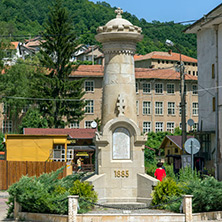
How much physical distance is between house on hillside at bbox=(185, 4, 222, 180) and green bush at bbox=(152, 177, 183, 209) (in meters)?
21.9

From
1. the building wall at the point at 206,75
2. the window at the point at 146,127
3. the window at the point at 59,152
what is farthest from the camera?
the window at the point at 146,127

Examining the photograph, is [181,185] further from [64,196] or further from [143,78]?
[143,78]

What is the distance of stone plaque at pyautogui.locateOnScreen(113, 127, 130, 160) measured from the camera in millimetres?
20406

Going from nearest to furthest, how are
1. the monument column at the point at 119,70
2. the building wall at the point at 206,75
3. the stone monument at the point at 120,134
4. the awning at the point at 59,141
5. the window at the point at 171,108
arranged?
1. the stone monument at the point at 120,134
2. the monument column at the point at 119,70
3. the awning at the point at 59,141
4. the building wall at the point at 206,75
5. the window at the point at 171,108

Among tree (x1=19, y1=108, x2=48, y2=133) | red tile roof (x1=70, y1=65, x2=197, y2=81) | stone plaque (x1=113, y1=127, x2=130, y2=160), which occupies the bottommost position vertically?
stone plaque (x1=113, y1=127, x2=130, y2=160)

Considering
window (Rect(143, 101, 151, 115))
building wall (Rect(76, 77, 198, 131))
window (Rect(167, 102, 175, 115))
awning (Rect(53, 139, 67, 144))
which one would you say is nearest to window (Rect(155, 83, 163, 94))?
building wall (Rect(76, 77, 198, 131))

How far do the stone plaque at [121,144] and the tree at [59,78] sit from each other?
43.6m

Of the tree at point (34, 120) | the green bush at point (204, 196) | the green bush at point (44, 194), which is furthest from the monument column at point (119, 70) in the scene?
the tree at point (34, 120)

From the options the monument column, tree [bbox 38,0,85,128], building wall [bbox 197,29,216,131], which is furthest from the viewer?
tree [bbox 38,0,85,128]

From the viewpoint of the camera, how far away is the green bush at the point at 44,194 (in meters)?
17.4

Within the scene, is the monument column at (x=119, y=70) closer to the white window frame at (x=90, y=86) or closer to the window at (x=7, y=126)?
the white window frame at (x=90, y=86)

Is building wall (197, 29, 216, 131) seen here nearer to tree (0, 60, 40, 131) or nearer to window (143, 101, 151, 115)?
tree (0, 60, 40, 131)

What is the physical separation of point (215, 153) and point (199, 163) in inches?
59.2

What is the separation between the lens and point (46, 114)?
6731cm
